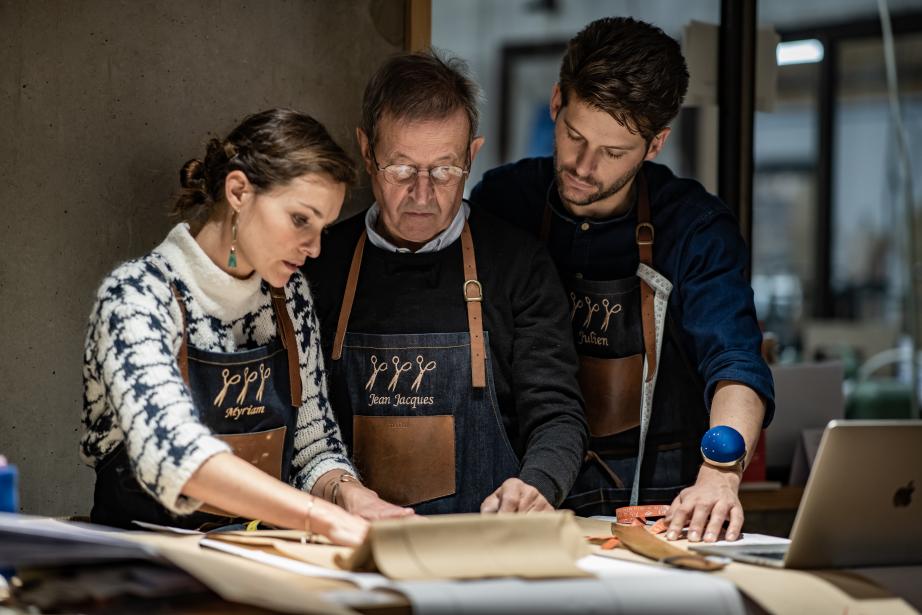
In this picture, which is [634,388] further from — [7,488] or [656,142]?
[7,488]

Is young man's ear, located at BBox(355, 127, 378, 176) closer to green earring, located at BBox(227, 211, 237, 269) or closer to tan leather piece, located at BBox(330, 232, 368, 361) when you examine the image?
tan leather piece, located at BBox(330, 232, 368, 361)

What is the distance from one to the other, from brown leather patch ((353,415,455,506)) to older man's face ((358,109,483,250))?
0.39 meters

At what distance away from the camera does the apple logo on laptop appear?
5.74 feet

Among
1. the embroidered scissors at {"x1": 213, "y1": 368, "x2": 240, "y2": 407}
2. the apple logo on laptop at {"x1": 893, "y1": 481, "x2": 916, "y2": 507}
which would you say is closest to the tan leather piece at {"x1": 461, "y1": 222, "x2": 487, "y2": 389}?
the embroidered scissors at {"x1": 213, "y1": 368, "x2": 240, "y2": 407}

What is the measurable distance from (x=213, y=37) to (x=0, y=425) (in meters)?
0.95

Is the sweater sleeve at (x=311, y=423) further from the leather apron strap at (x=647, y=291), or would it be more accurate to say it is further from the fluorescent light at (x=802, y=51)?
the fluorescent light at (x=802, y=51)

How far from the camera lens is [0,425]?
7.26 feet

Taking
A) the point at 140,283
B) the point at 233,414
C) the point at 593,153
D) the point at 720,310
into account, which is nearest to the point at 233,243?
the point at 140,283

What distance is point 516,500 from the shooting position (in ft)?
6.83

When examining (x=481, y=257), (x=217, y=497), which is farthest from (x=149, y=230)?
(x=217, y=497)

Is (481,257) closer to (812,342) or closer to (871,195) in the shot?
(812,342)

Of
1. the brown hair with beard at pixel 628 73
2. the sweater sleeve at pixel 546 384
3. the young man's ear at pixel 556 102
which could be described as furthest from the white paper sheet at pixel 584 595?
the young man's ear at pixel 556 102

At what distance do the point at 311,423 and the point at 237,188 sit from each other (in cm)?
50

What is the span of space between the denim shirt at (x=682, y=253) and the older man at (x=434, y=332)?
9.2 inches
